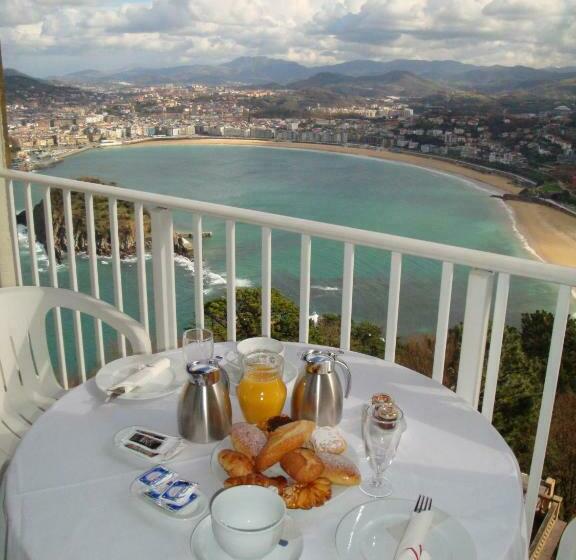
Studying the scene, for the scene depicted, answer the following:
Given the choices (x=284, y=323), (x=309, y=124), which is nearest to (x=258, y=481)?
(x=309, y=124)

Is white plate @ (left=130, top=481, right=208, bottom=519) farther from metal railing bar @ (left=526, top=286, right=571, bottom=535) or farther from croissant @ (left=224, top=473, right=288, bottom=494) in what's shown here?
metal railing bar @ (left=526, top=286, right=571, bottom=535)

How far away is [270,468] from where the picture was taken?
105cm

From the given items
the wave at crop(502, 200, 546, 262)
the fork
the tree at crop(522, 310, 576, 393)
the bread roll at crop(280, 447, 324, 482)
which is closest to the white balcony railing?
the fork

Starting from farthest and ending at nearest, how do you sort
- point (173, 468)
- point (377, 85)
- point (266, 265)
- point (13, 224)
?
point (377, 85), point (13, 224), point (266, 265), point (173, 468)

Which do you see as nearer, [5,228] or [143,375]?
[143,375]

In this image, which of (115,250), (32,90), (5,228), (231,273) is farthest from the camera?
(32,90)

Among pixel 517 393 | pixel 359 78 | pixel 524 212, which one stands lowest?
pixel 517 393

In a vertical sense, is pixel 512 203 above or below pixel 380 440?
below

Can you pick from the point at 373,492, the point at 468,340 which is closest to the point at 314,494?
the point at 373,492

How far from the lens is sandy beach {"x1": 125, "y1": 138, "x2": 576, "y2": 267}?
5.89 metres

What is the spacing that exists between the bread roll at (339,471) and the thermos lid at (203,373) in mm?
251

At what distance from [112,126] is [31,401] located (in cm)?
423

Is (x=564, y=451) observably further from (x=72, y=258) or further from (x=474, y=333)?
(x=72, y=258)

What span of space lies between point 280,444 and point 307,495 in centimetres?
10
